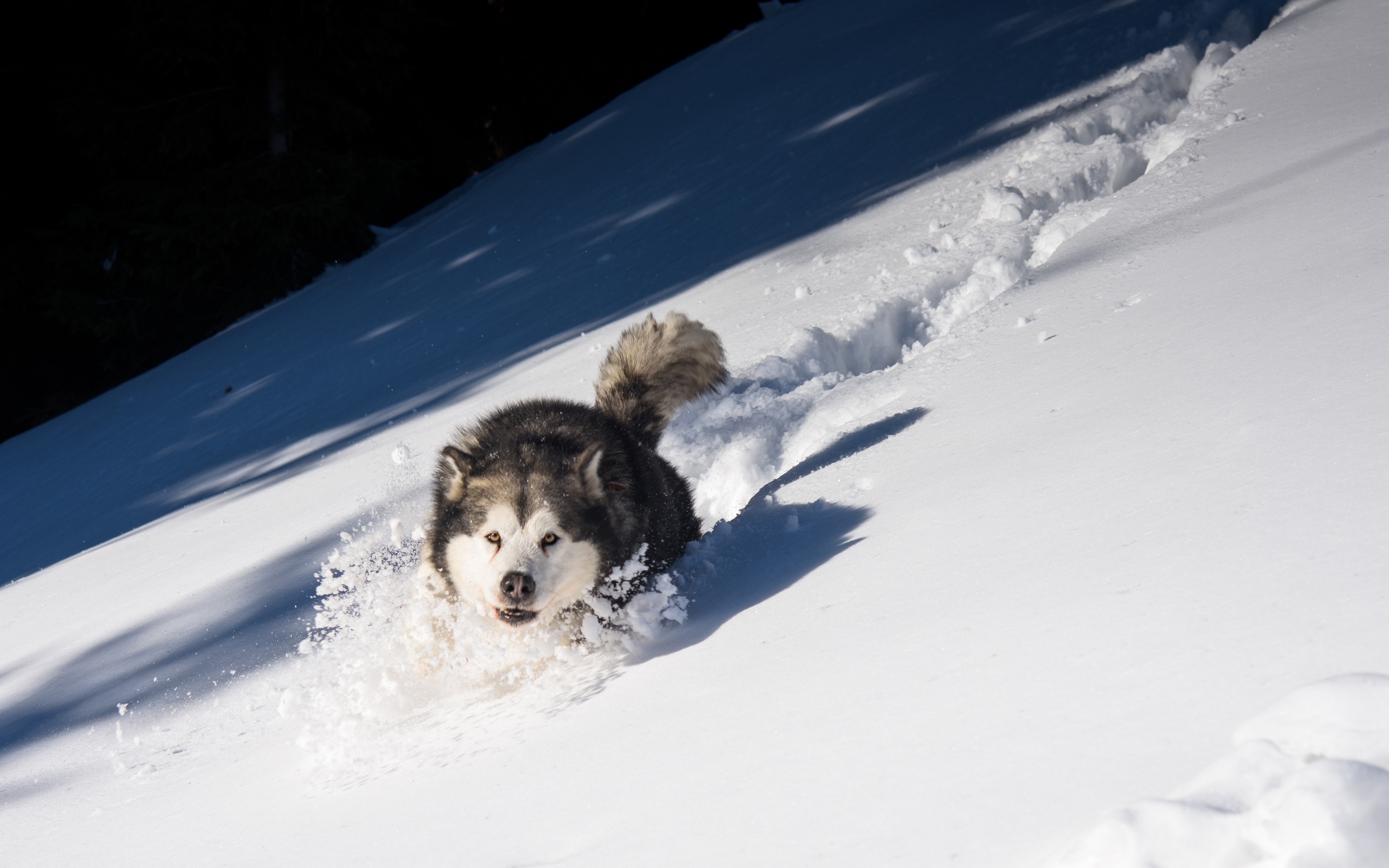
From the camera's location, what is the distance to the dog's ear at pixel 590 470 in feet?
10.5

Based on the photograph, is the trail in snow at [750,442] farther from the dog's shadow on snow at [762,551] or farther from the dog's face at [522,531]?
the dog's face at [522,531]

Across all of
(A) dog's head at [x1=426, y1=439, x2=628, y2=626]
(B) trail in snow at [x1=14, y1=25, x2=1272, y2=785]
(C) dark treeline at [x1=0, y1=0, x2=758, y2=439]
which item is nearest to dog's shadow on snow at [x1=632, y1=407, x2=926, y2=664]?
(B) trail in snow at [x1=14, y1=25, x2=1272, y2=785]

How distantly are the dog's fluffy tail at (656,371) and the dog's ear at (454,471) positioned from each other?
0.85 m

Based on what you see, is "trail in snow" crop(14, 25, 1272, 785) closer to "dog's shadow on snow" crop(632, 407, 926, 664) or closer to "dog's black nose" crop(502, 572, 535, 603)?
"dog's shadow on snow" crop(632, 407, 926, 664)

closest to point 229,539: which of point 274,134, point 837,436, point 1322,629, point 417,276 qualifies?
point 837,436

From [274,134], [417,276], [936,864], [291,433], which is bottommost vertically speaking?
[936,864]

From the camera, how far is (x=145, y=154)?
1352 centimetres

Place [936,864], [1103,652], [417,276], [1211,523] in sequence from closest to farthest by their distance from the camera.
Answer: [936,864] → [1103,652] → [1211,523] → [417,276]

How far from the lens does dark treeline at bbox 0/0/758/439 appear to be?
12.4 meters

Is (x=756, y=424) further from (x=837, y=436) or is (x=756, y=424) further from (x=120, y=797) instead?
(x=120, y=797)

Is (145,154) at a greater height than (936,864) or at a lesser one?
greater

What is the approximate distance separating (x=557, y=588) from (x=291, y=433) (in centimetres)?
459

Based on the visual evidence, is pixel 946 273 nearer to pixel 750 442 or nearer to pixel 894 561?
pixel 750 442

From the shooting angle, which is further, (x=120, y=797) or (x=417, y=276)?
(x=417, y=276)
